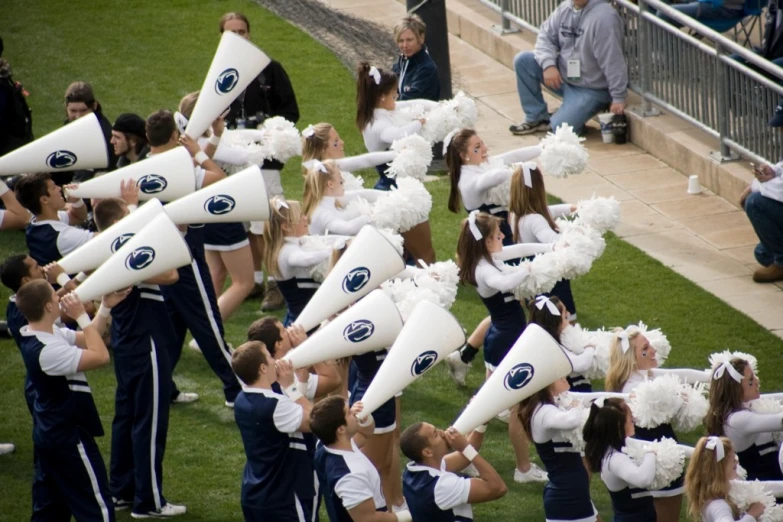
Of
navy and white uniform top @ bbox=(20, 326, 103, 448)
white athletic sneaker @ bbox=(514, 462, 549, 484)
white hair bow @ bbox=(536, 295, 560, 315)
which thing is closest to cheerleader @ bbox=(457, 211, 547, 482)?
white athletic sneaker @ bbox=(514, 462, 549, 484)

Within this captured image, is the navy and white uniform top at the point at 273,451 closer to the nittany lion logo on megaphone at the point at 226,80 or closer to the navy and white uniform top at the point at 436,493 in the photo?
the navy and white uniform top at the point at 436,493

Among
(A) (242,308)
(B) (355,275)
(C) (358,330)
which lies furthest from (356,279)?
(A) (242,308)

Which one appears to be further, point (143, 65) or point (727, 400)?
point (143, 65)

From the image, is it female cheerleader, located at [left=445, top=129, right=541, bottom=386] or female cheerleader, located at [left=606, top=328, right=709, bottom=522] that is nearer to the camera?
female cheerleader, located at [left=606, top=328, right=709, bottom=522]

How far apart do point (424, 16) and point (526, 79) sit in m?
1.24

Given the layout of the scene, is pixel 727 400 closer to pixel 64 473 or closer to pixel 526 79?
pixel 64 473

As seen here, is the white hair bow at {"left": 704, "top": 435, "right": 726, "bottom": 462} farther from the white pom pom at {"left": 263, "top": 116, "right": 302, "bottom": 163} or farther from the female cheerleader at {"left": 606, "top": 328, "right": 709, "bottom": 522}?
the white pom pom at {"left": 263, "top": 116, "right": 302, "bottom": 163}

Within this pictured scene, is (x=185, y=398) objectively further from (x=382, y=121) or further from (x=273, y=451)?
(x=273, y=451)

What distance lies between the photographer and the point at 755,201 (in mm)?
9562

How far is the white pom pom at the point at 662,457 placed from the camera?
6.20 meters

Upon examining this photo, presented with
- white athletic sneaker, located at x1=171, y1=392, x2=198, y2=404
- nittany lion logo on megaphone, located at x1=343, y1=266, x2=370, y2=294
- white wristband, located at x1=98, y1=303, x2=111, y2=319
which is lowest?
white athletic sneaker, located at x1=171, y1=392, x2=198, y2=404

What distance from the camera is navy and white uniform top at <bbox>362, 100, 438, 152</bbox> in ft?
30.6

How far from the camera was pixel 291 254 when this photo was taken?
7.85 meters

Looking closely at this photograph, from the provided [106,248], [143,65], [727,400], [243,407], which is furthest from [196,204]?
[143,65]
